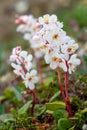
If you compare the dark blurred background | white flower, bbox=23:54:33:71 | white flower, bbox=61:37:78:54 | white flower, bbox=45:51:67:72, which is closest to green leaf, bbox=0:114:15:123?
white flower, bbox=23:54:33:71

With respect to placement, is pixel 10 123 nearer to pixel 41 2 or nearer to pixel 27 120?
pixel 27 120

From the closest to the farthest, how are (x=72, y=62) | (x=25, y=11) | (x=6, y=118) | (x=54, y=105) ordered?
1. (x=72, y=62)
2. (x=54, y=105)
3. (x=6, y=118)
4. (x=25, y=11)

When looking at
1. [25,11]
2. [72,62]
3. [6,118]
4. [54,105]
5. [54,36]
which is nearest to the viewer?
[54,36]

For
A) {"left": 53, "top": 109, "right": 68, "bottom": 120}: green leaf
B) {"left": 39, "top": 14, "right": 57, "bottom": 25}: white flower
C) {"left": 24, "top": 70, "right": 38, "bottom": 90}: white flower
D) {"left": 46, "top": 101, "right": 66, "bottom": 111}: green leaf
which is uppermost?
{"left": 39, "top": 14, "right": 57, "bottom": 25}: white flower

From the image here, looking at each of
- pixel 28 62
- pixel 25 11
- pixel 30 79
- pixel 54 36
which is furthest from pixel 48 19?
pixel 25 11

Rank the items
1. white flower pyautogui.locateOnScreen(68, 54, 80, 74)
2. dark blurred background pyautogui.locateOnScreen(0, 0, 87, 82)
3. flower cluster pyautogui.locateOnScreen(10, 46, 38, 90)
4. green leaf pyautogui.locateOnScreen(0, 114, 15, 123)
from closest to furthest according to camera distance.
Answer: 1. white flower pyautogui.locateOnScreen(68, 54, 80, 74)
2. flower cluster pyautogui.locateOnScreen(10, 46, 38, 90)
3. green leaf pyautogui.locateOnScreen(0, 114, 15, 123)
4. dark blurred background pyautogui.locateOnScreen(0, 0, 87, 82)

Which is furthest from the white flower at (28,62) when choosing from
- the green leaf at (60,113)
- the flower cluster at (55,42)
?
the green leaf at (60,113)

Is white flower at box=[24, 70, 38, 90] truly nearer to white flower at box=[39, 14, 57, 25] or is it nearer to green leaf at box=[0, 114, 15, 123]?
green leaf at box=[0, 114, 15, 123]

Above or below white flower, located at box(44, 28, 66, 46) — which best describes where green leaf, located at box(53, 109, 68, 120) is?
below

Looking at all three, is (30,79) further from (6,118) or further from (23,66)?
(6,118)
